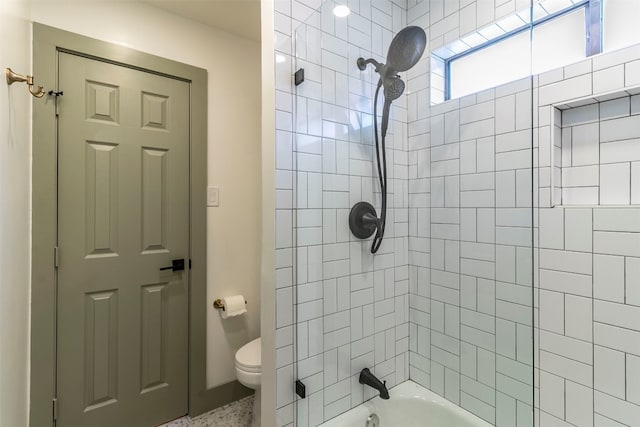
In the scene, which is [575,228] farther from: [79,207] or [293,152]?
[79,207]

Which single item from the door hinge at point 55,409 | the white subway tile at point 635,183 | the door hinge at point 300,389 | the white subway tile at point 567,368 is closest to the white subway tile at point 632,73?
the white subway tile at point 635,183

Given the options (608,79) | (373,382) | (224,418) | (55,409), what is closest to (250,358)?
(224,418)

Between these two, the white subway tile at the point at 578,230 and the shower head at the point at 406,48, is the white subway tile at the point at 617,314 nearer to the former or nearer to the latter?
the white subway tile at the point at 578,230

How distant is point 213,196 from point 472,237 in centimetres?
154

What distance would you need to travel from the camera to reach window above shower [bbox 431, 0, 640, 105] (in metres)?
1.10

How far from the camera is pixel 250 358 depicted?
163 centimetres

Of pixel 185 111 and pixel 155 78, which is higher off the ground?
pixel 155 78

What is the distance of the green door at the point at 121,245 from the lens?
5.01ft

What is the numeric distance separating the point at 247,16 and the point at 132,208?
134 centimetres

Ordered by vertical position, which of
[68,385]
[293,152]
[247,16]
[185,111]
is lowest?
[68,385]

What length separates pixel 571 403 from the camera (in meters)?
1.15

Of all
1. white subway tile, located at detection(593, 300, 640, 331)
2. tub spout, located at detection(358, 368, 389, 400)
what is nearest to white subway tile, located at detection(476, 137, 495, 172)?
white subway tile, located at detection(593, 300, 640, 331)

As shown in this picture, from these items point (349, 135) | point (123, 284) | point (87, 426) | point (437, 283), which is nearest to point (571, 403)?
point (437, 283)

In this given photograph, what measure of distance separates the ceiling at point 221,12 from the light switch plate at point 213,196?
1.05 meters
